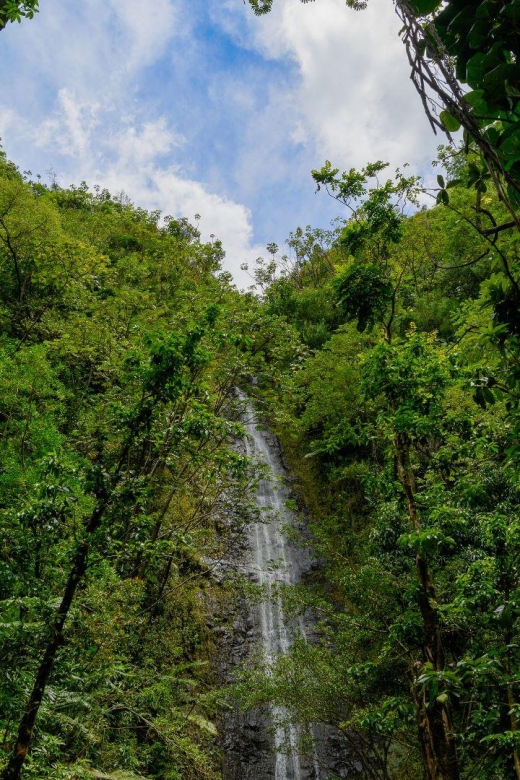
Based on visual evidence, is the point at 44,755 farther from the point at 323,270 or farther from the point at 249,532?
the point at 323,270

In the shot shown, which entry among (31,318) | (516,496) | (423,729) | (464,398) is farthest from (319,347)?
(423,729)

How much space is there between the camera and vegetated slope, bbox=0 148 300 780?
13.3 ft

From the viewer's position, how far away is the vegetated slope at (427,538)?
92.6 inches

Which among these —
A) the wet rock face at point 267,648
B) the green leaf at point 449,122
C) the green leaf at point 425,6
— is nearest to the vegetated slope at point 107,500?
the wet rock face at point 267,648

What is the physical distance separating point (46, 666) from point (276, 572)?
1259 centimetres

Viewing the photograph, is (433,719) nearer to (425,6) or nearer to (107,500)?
(107,500)

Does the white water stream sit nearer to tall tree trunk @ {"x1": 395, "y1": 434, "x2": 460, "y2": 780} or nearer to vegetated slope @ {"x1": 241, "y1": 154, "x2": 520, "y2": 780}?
vegetated slope @ {"x1": 241, "y1": 154, "x2": 520, "y2": 780}

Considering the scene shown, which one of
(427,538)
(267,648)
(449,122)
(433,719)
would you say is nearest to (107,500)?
(427,538)

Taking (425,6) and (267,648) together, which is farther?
(267,648)

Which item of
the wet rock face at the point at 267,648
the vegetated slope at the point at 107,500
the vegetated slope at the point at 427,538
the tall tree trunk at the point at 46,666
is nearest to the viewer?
the vegetated slope at the point at 427,538

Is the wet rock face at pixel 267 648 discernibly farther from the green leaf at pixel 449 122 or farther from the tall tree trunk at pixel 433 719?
the green leaf at pixel 449 122

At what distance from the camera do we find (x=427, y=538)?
470 centimetres

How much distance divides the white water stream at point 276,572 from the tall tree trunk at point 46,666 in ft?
17.9

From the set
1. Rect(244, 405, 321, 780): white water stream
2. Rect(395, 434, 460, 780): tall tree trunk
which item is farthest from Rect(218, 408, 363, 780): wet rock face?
Rect(395, 434, 460, 780): tall tree trunk
